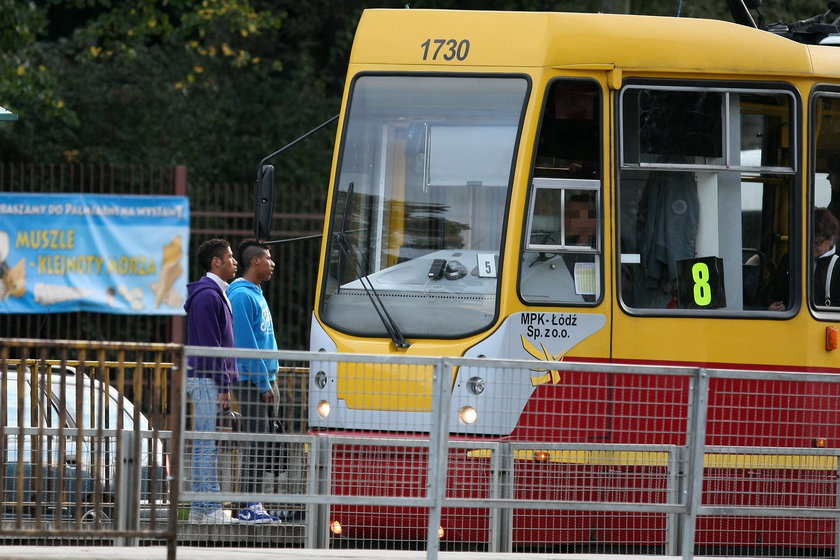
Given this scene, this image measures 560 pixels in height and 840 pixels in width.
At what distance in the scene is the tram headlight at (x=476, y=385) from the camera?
23.1ft

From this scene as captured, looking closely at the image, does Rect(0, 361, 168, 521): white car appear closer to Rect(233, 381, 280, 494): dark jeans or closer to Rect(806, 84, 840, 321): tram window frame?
Rect(233, 381, 280, 494): dark jeans

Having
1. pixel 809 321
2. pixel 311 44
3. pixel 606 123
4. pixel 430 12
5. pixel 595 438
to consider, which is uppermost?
pixel 311 44

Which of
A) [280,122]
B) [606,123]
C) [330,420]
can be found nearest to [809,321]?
[606,123]

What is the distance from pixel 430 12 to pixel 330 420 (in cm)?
297

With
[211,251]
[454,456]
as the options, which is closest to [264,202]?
[211,251]

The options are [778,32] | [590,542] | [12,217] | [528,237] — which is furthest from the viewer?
[12,217]

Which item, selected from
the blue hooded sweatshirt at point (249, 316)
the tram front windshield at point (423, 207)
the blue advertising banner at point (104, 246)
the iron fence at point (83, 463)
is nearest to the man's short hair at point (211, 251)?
the blue hooded sweatshirt at point (249, 316)

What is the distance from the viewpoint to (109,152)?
20.8m

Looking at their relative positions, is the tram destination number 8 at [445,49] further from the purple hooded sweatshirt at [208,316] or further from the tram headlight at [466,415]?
the tram headlight at [466,415]

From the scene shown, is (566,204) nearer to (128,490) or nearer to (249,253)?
(249,253)

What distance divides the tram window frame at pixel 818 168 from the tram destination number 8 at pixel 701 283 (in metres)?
0.58

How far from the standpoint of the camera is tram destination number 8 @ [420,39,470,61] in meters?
8.59

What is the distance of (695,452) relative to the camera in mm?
6992

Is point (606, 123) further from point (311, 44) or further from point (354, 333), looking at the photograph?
point (311, 44)
